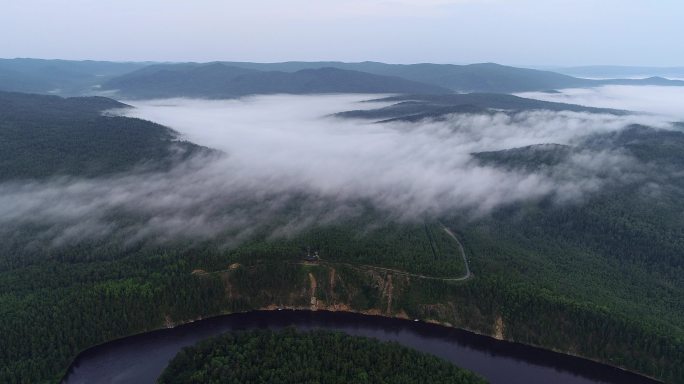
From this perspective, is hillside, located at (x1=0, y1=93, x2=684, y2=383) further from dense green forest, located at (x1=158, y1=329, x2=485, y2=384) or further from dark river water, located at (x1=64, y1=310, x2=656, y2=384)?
dense green forest, located at (x1=158, y1=329, x2=485, y2=384)

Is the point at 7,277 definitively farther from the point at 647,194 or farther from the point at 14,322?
the point at 647,194

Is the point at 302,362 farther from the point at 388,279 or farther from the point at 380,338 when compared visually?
the point at 388,279

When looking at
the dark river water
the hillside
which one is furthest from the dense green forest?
the hillside

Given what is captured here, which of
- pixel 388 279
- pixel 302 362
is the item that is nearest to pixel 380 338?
pixel 388 279

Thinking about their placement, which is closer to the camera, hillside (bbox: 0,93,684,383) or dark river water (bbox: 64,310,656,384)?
dark river water (bbox: 64,310,656,384)

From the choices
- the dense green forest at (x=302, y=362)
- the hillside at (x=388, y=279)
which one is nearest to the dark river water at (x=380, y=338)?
the hillside at (x=388, y=279)

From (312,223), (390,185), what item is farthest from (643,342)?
(390,185)
